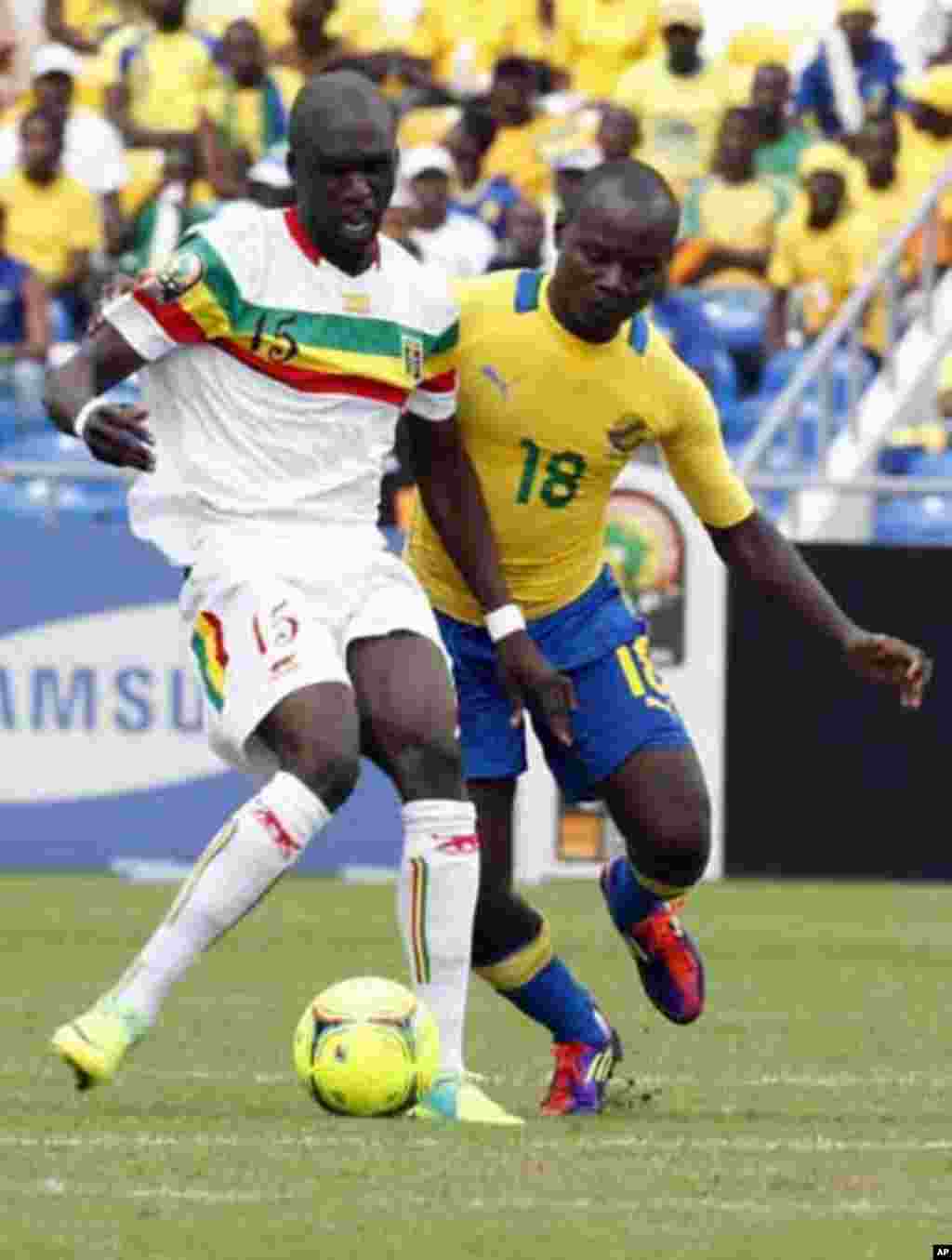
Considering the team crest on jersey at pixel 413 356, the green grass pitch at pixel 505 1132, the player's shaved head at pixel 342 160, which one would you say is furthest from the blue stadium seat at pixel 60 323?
the player's shaved head at pixel 342 160

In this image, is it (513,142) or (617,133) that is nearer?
(617,133)

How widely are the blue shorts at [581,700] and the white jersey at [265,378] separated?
765 millimetres

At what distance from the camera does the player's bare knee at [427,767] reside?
28.8 ft

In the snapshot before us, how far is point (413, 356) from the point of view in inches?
362

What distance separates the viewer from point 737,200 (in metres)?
22.3

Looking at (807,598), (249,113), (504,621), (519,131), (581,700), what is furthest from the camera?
(519,131)

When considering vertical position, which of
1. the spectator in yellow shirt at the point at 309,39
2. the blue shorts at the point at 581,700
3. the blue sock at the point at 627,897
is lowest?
the spectator in yellow shirt at the point at 309,39

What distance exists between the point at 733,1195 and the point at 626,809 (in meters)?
2.40

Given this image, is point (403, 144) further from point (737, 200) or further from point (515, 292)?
point (515, 292)

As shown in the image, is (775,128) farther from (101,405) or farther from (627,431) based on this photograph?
(101,405)

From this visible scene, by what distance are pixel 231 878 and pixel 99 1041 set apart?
1.48 feet

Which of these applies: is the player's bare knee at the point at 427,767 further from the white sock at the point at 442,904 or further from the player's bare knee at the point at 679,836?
the player's bare knee at the point at 679,836

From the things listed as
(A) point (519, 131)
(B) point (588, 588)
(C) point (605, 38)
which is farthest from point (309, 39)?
(B) point (588, 588)

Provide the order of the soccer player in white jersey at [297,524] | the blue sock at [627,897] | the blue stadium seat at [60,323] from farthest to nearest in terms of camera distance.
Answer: the blue stadium seat at [60,323], the blue sock at [627,897], the soccer player in white jersey at [297,524]
